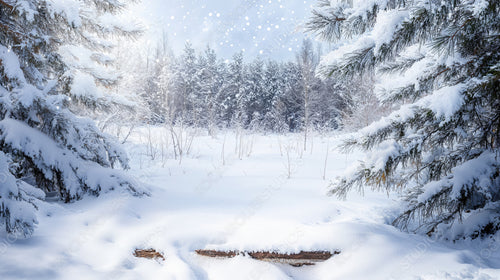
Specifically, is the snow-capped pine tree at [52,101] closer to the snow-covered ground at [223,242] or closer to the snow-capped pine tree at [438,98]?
the snow-covered ground at [223,242]

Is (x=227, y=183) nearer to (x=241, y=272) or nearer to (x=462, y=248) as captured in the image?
(x=241, y=272)

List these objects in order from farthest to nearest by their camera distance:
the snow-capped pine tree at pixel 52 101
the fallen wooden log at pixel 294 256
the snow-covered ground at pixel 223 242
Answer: the snow-capped pine tree at pixel 52 101 < the fallen wooden log at pixel 294 256 < the snow-covered ground at pixel 223 242

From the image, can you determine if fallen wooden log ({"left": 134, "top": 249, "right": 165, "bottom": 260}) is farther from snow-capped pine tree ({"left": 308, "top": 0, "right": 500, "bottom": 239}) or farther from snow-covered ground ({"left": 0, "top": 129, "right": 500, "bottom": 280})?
snow-capped pine tree ({"left": 308, "top": 0, "right": 500, "bottom": 239})

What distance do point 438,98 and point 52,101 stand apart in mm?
3615

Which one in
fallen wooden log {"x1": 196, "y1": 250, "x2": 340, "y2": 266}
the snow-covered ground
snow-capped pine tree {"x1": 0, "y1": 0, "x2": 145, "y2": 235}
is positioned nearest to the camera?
the snow-covered ground

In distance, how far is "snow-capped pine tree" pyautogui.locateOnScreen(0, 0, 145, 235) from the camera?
255cm

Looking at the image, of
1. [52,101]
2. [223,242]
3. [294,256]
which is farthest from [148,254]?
[52,101]

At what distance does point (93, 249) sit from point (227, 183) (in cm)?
248

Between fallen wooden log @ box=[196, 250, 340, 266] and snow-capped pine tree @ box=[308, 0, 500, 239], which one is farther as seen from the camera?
fallen wooden log @ box=[196, 250, 340, 266]

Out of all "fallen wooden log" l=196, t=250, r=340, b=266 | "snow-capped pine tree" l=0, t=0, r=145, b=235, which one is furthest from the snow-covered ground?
"snow-capped pine tree" l=0, t=0, r=145, b=235

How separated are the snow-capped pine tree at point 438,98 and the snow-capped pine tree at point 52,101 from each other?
2690 mm

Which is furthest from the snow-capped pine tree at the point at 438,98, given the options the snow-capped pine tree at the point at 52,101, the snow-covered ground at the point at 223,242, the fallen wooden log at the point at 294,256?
the snow-capped pine tree at the point at 52,101

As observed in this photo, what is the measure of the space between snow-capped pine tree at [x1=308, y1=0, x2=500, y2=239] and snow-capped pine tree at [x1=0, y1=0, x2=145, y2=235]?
2.69m

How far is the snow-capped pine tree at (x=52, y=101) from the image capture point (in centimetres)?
255
